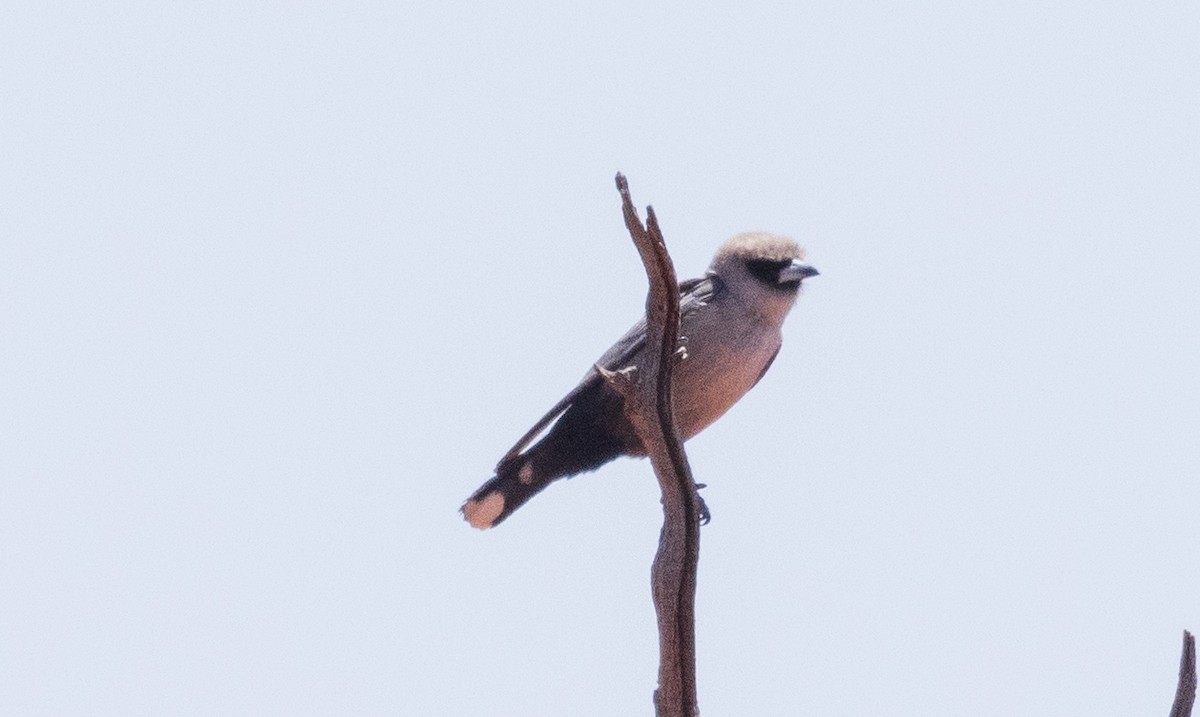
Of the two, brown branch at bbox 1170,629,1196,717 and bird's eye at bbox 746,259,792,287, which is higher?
bird's eye at bbox 746,259,792,287

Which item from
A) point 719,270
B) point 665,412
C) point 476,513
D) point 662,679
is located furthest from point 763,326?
point 662,679

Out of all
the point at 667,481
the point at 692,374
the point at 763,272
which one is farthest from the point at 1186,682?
the point at 763,272

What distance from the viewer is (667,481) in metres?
5.82

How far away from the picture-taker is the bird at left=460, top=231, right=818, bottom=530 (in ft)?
25.8

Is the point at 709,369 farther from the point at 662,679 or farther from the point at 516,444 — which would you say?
the point at 662,679

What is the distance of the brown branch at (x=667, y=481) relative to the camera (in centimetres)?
561

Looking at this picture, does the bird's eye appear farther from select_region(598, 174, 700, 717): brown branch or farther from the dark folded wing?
select_region(598, 174, 700, 717): brown branch

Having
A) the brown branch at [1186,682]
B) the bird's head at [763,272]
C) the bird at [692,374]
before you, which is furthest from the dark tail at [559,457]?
the brown branch at [1186,682]

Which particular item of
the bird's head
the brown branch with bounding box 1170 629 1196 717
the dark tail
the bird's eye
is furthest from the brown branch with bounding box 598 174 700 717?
the bird's eye

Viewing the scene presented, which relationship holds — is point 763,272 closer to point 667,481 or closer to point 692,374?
point 692,374

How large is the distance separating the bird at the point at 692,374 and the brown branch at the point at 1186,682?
10.8ft

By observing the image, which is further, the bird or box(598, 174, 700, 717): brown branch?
the bird

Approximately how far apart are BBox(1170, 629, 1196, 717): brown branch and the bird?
10.8 ft

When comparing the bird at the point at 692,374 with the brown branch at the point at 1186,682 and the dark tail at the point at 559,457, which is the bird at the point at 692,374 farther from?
the brown branch at the point at 1186,682
